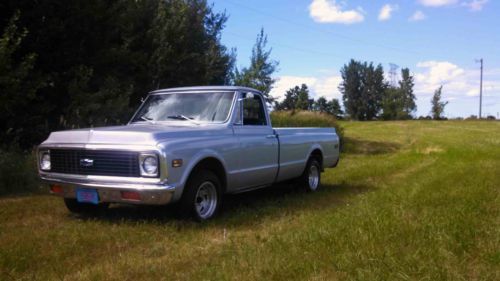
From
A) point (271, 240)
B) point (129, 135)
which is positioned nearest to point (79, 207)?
point (129, 135)

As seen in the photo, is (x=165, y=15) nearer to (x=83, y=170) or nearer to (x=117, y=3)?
(x=117, y=3)

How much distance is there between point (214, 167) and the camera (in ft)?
23.1

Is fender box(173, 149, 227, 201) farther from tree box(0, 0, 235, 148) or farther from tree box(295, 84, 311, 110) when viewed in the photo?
tree box(295, 84, 311, 110)

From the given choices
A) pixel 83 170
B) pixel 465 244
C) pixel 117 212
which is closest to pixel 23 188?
pixel 117 212

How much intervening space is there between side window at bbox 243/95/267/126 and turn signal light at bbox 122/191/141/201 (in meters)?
2.28

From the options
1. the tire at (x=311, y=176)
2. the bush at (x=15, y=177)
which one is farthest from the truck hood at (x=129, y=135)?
the tire at (x=311, y=176)

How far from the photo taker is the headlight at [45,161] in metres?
6.96

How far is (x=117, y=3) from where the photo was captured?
53.4ft

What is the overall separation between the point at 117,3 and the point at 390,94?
297 ft

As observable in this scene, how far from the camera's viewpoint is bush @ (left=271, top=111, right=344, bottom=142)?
23266 mm

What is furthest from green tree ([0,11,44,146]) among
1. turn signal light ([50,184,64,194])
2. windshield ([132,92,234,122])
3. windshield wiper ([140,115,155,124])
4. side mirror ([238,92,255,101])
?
side mirror ([238,92,255,101])

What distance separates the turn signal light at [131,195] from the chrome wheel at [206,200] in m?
0.92

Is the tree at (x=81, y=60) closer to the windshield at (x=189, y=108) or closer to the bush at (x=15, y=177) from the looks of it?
the bush at (x=15, y=177)

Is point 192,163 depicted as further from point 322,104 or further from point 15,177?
point 322,104
